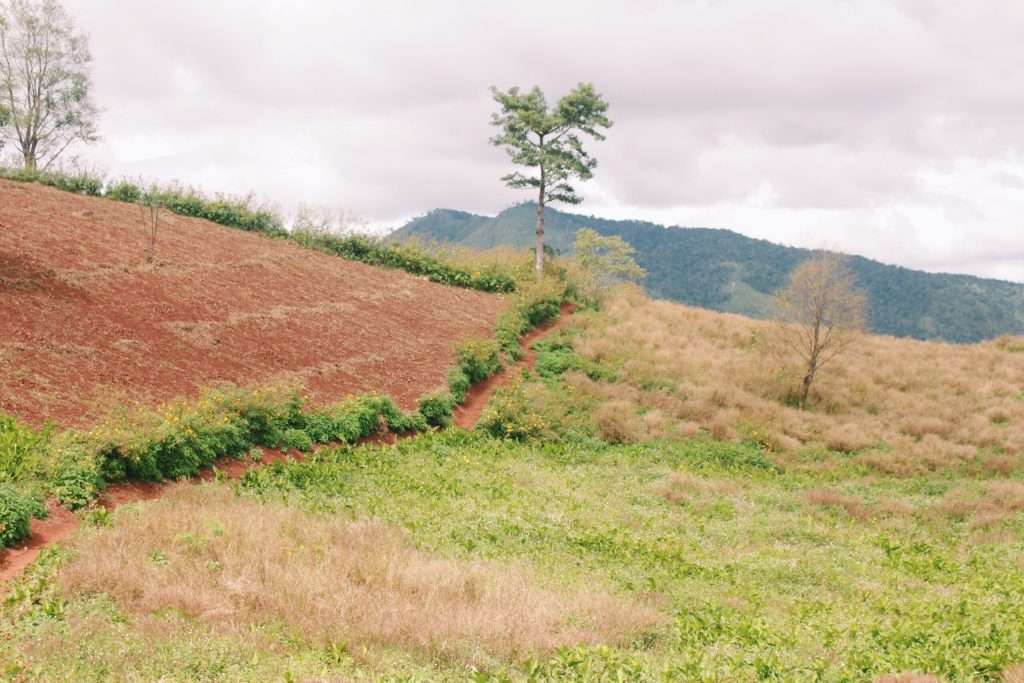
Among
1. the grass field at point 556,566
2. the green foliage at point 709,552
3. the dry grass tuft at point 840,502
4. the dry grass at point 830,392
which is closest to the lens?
the grass field at point 556,566

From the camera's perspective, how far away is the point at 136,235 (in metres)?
26.1

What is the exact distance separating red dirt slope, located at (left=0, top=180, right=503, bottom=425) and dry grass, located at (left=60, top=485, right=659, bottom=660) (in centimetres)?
490

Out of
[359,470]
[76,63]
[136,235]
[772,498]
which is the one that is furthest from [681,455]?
[76,63]

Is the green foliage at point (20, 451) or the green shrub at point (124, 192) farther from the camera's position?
the green shrub at point (124, 192)

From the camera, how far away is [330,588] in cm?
747

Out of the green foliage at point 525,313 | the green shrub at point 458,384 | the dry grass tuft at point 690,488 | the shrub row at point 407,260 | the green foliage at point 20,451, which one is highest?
the shrub row at point 407,260

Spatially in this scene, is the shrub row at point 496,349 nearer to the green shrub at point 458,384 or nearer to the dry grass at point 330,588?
the green shrub at point 458,384

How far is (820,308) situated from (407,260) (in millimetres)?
18344

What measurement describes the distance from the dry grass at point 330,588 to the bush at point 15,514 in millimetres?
973

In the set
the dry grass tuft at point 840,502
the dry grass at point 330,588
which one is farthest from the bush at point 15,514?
the dry grass tuft at point 840,502

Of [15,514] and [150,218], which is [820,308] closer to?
[15,514]

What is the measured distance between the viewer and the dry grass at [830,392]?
880 inches

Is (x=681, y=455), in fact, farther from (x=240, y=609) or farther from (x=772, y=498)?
(x=240, y=609)

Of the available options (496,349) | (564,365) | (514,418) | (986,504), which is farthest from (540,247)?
(986,504)
